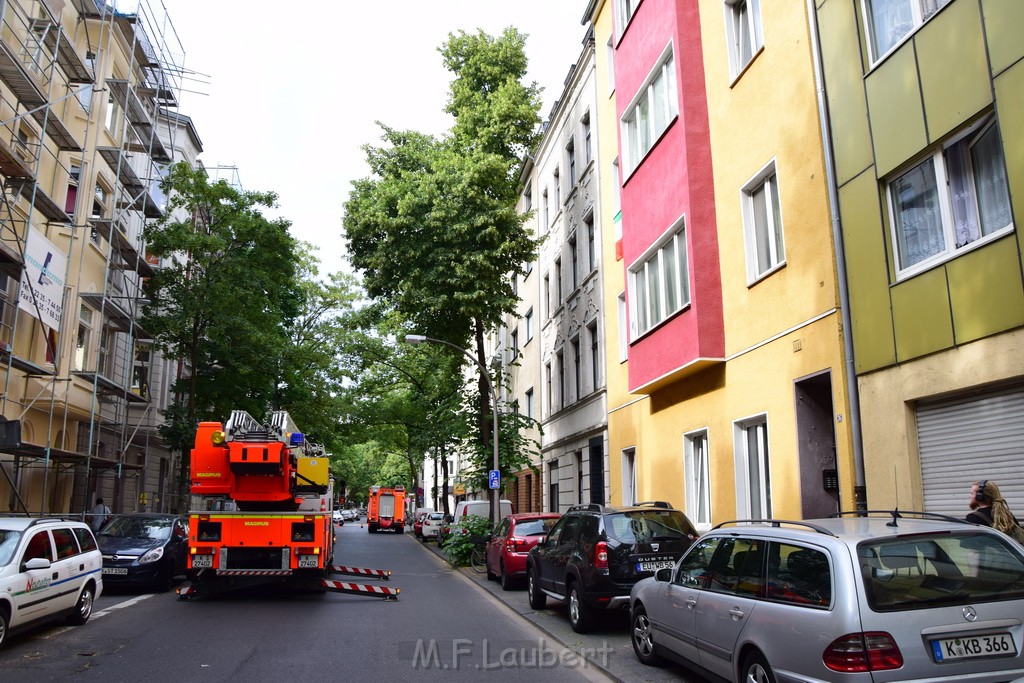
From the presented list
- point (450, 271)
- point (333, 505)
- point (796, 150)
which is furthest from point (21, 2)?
point (796, 150)

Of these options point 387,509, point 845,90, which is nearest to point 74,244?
point 845,90

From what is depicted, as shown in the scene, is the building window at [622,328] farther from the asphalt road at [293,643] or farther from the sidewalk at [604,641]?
the asphalt road at [293,643]

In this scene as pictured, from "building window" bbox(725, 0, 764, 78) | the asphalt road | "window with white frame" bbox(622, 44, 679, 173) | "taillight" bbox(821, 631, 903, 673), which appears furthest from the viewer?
"window with white frame" bbox(622, 44, 679, 173)

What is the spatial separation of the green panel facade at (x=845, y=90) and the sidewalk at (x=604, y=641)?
250 inches

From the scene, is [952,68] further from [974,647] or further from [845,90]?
[974,647]

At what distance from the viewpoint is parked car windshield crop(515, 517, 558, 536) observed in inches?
640

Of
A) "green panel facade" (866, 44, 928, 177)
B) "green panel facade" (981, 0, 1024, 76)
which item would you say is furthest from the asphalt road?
"green panel facade" (981, 0, 1024, 76)

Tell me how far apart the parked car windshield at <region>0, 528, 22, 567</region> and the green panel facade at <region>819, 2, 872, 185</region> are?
1089 centimetres

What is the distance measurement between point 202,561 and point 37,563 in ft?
13.8

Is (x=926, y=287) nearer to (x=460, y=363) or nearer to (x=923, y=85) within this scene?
(x=923, y=85)

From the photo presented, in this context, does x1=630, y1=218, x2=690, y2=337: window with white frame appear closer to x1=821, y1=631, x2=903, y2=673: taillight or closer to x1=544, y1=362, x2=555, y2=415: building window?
x1=821, y1=631, x2=903, y2=673: taillight

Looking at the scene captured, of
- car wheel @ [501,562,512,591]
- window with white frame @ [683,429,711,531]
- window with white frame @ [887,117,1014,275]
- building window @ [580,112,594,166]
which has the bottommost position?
car wheel @ [501,562,512,591]

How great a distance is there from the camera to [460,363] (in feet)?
97.5

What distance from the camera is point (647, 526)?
10242 mm
